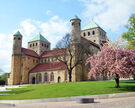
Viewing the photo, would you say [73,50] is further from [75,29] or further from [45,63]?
[45,63]

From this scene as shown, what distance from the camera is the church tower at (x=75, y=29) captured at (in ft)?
166

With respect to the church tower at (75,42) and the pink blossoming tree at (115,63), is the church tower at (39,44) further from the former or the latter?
the pink blossoming tree at (115,63)

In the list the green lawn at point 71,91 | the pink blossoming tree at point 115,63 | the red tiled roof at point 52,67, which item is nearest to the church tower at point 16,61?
the red tiled roof at point 52,67

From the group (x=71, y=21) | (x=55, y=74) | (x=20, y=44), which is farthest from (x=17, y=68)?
(x=71, y=21)

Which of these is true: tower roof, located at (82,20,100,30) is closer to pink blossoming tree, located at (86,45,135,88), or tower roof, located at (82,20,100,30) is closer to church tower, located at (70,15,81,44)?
church tower, located at (70,15,81,44)

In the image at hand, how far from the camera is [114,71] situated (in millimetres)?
20281

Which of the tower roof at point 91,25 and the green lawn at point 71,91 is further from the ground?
the tower roof at point 91,25

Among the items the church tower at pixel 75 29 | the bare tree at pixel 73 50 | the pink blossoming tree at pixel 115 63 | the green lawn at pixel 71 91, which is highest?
the church tower at pixel 75 29

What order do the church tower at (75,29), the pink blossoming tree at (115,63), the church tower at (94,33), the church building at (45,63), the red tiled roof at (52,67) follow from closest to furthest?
the pink blossoming tree at (115,63), the church tower at (75,29), the church building at (45,63), the red tiled roof at (52,67), the church tower at (94,33)

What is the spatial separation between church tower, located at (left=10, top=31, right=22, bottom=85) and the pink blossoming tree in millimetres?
46174

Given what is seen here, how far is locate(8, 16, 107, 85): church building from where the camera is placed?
169 feet

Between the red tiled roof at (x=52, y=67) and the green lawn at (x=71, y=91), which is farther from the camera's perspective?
the red tiled roof at (x=52, y=67)

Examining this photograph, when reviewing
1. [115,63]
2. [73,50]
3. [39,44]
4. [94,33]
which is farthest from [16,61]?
[115,63]

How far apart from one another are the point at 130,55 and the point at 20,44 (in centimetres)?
5118
